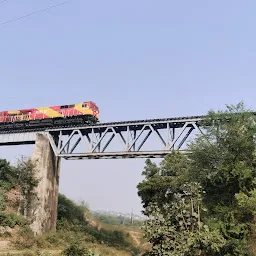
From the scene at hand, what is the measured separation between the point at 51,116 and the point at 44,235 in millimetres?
13125

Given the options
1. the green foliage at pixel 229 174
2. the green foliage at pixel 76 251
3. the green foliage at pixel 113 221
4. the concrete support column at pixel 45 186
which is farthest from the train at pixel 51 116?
the green foliage at pixel 113 221

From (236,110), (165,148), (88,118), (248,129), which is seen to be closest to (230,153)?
(248,129)

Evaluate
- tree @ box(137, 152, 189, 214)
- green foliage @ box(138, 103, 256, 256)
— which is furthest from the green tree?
tree @ box(137, 152, 189, 214)

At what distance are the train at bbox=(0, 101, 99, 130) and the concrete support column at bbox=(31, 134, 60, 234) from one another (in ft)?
10.7

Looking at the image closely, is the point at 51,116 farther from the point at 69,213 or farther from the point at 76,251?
the point at 76,251

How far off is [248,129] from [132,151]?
12.6m

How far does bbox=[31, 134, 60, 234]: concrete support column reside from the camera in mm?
32922

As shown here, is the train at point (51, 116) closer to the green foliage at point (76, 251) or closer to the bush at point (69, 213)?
the bush at point (69, 213)

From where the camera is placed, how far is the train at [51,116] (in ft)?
122

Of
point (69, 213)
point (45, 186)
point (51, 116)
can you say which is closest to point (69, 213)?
point (69, 213)

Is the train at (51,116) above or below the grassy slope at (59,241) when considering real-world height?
above

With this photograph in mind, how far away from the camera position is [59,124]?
38.8m

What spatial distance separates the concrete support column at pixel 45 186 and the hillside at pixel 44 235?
51.6 inches

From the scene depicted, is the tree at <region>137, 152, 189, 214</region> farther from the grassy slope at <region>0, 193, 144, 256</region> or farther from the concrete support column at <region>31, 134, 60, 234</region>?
the concrete support column at <region>31, 134, 60, 234</region>
